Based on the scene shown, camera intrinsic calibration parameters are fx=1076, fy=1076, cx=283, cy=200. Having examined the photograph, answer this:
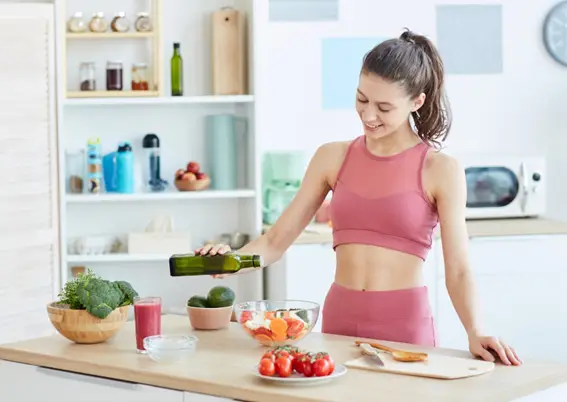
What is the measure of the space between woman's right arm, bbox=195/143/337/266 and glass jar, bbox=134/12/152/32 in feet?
6.79

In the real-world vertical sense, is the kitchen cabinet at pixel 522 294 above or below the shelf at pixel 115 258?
below

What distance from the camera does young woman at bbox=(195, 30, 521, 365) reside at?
115 inches

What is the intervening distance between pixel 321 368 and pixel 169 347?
18.0 inches

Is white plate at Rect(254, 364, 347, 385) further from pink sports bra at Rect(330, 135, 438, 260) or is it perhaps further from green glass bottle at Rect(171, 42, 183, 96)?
green glass bottle at Rect(171, 42, 183, 96)

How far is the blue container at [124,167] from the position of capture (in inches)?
198

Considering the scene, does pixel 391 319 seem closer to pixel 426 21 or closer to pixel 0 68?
pixel 0 68

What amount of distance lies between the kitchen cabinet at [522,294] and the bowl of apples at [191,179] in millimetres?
1271

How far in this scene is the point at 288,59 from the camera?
5.44m

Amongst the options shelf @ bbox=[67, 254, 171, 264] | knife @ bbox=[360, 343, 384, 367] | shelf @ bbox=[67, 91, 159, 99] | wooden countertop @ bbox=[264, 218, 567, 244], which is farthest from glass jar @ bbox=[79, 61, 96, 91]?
knife @ bbox=[360, 343, 384, 367]

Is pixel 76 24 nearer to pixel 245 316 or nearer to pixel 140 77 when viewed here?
pixel 140 77

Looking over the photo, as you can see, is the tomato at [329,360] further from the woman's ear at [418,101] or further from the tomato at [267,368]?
the woman's ear at [418,101]

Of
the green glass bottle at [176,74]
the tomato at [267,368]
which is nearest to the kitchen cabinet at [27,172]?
Result: the green glass bottle at [176,74]

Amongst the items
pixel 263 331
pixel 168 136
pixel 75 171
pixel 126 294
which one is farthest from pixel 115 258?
pixel 263 331

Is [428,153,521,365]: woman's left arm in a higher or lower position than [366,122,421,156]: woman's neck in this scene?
lower
